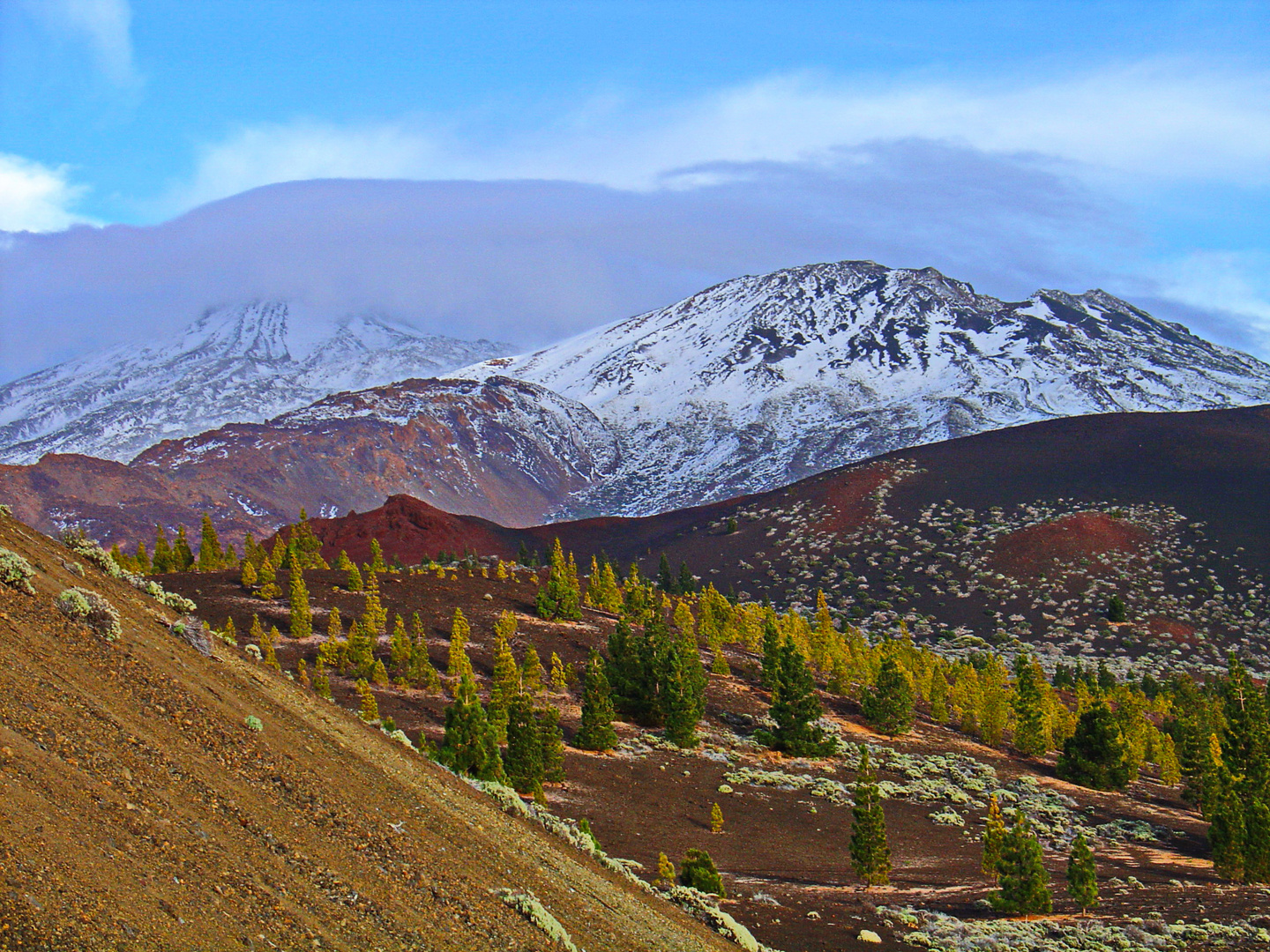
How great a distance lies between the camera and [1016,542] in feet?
506

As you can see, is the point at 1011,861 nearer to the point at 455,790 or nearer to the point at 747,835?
the point at 747,835

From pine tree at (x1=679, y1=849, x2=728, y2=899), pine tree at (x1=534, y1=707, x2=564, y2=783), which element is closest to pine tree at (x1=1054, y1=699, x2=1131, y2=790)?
pine tree at (x1=534, y1=707, x2=564, y2=783)

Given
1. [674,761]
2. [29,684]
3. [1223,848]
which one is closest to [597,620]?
[674,761]

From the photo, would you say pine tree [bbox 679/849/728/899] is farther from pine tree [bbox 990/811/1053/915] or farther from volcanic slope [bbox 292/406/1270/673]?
volcanic slope [bbox 292/406/1270/673]

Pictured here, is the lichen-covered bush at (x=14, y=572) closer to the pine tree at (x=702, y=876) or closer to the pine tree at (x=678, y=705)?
the pine tree at (x=702, y=876)

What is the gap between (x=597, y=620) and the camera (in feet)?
246

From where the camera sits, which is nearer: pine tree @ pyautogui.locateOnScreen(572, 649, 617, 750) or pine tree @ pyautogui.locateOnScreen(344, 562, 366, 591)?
pine tree @ pyautogui.locateOnScreen(572, 649, 617, 750)

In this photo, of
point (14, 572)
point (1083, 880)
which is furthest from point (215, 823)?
point (1083, 880)

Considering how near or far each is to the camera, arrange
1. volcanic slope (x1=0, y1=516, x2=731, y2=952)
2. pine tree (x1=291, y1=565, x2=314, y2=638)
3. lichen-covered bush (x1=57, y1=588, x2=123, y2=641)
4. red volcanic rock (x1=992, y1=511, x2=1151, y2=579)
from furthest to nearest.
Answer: red volcanic rock (x1=992, y1=511, x2=1151, y2=579), pine tree (x1=291, y1=565, x2=314, y2=638), lichen-covered bush (x1=57, y1=588, x2=123, y2=641), volcanic slope (x1=0, y1=516, x2=731, y2=952)

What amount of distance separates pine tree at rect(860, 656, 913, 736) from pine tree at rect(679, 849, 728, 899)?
39680 mm

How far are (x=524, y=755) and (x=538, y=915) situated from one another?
856 inches

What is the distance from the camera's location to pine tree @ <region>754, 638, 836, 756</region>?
57.6 meters

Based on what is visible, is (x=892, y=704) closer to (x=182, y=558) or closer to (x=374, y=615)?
(x=374, y=615)

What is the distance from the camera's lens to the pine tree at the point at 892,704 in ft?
217
